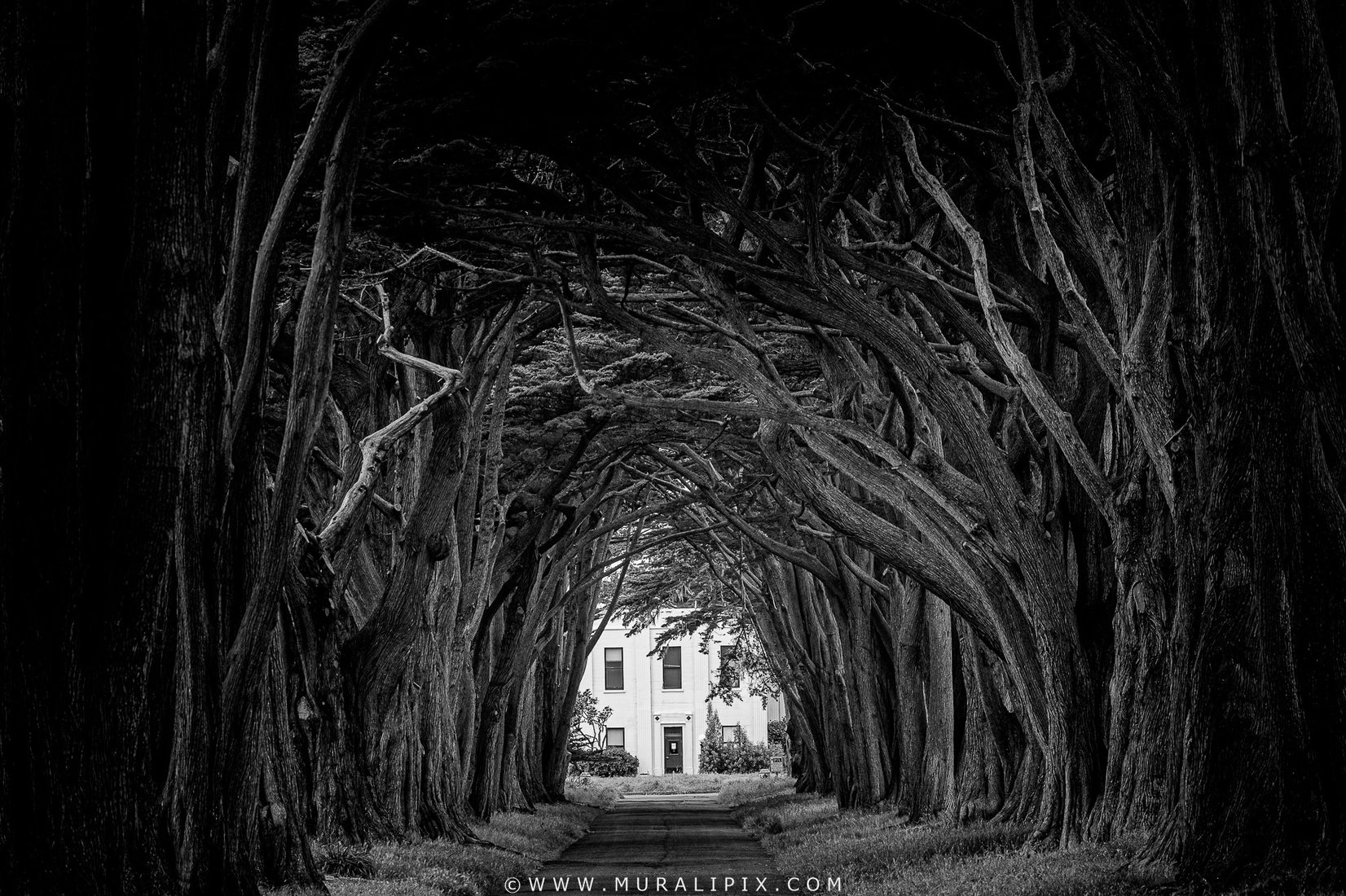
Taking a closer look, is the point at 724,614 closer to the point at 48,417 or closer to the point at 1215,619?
the point at 1215,619

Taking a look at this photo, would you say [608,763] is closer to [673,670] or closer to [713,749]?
[713,749]

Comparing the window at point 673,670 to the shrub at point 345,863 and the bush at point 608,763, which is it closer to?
the bush at point 608,763

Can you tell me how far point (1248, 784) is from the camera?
24.5 feet

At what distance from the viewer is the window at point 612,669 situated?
6756cm

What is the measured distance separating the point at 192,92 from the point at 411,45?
3.85 m

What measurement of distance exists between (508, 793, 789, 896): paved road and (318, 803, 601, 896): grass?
A: 1.17 feet

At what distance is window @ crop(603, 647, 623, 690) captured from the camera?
67.6 m

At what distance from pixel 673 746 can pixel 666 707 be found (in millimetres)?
1982

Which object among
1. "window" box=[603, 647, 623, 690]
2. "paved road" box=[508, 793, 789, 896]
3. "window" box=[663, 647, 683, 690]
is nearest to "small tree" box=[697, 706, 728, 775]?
"window" box=[663, 647, 683, 690]

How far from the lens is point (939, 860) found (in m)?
12.3

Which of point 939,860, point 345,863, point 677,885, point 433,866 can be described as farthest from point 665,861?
point 345,863

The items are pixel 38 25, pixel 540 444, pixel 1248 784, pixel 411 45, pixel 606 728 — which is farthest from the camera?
pixel 606 728

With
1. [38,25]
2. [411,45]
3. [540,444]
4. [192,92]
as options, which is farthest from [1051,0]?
[540,444]

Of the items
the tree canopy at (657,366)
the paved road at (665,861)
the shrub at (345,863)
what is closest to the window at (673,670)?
the paved road at (665,861)
